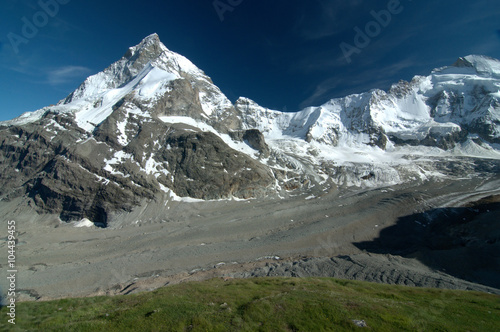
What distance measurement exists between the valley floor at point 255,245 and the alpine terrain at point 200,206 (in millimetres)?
434

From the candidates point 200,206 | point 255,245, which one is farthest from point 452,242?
point 200,206

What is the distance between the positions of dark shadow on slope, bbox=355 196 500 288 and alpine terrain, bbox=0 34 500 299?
1.09ft

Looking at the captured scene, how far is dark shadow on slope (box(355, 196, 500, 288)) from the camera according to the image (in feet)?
155

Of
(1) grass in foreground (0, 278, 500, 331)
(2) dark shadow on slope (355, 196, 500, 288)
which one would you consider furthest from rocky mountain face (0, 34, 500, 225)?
(1) grass in foreground (0, 278, 500, 331)

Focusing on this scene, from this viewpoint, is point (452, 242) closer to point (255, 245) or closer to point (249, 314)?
point (255, 245)

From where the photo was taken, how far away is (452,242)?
212 ft

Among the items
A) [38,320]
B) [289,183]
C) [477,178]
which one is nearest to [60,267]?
[38,320]

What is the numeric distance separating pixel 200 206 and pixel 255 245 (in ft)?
157

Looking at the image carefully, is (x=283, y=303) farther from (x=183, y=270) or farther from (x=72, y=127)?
(x=72, y=127)

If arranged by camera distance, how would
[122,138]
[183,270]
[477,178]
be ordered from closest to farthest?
[183,270]
[122,138]
[477,178]

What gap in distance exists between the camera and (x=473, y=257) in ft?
164

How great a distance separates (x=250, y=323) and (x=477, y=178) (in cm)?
19027

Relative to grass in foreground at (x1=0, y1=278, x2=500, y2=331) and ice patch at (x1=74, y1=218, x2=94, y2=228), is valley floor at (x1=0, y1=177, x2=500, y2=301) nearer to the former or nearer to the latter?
ice patch at (x1=74, y1=218, x2=94, y2=228)

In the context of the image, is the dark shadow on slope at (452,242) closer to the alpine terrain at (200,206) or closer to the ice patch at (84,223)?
the alpine terrain at (200,206)
